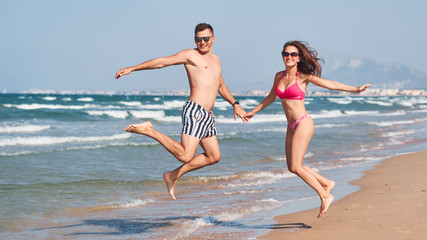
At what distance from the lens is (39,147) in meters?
16.6

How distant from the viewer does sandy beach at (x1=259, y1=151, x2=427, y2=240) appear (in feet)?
17.7

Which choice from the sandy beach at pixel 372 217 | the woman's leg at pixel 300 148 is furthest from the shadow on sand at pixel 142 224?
the woman's leg at pixel 300 148

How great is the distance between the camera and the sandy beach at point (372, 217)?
5.39 metres

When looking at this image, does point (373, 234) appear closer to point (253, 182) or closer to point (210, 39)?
point (210, 39)

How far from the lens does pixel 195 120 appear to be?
19.1 ft

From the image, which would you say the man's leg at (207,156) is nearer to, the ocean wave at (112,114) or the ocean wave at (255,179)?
the ocean wave at (255,179)

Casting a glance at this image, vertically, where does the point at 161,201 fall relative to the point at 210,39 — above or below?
below

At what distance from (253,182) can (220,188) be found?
88 cm

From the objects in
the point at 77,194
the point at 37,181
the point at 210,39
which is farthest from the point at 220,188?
the point at 210,39

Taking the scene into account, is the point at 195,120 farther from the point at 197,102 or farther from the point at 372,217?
the point at 372,217

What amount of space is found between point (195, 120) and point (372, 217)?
7.97 ft

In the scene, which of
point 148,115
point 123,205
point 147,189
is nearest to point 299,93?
point 123,205

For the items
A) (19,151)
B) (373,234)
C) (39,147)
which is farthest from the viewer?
(39,147)

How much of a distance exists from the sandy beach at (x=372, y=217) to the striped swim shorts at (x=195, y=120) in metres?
1.43
